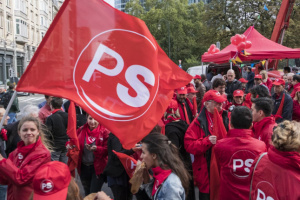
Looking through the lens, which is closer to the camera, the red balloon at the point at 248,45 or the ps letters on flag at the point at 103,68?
the ps letters on flag at the point at 103,68

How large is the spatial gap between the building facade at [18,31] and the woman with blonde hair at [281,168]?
30796 millimetres

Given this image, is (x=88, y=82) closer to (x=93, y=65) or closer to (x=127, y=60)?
(x=93, y=65)

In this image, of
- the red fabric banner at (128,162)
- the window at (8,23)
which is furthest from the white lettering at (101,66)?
the window at (8,23)

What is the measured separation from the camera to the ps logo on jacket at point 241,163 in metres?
3.01

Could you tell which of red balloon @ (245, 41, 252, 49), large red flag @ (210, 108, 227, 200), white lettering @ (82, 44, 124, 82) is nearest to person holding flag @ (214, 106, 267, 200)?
large red flag @ (210, 108, 227, 200)

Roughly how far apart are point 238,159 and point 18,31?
43.8m

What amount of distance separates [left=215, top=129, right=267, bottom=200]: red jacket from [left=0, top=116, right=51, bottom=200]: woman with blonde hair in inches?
66.1

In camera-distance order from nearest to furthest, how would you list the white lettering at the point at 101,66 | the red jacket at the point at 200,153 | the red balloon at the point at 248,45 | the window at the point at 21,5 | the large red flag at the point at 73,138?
the white lettering at the point at 101,66
the red jacket at the point at 200,153
the large red flag at the point at 73,138
the red balloon at the point at 248,45
the window at the point at 21,5

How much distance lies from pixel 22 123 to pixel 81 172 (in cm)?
150

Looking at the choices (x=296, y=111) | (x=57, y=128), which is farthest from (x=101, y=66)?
(x=296, y=111)

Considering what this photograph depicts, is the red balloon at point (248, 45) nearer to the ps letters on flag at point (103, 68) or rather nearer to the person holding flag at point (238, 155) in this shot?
the person holding flag at point (238, 155)

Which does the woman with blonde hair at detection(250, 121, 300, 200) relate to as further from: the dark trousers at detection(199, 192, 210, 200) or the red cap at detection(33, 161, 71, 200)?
the dark trousers at detection(199, 192, 210, 200)

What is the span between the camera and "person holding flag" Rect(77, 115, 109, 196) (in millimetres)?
4395

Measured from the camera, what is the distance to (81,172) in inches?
183
